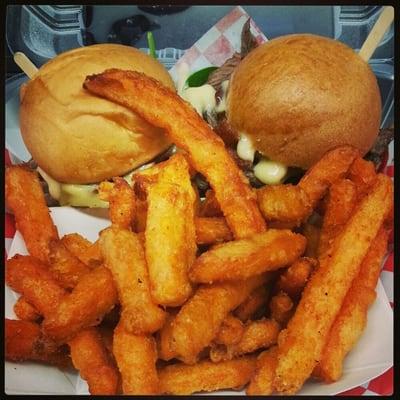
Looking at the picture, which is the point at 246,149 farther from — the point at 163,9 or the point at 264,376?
the point at 264,376

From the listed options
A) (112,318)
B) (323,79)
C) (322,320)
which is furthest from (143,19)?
(322,320)

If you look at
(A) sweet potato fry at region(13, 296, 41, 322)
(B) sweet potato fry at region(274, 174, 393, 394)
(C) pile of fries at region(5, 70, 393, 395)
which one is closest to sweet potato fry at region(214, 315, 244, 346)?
(C) pile of fries at region(5, 70, 393, 395)

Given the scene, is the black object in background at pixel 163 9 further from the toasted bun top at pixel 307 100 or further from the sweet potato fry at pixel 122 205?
the sweet potato fry at pixel 122 205

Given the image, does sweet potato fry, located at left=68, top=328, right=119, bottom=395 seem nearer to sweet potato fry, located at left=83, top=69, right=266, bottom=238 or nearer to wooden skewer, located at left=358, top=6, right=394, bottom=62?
sweet potato fry, located at left=83, top=69, right=266, bottom=238

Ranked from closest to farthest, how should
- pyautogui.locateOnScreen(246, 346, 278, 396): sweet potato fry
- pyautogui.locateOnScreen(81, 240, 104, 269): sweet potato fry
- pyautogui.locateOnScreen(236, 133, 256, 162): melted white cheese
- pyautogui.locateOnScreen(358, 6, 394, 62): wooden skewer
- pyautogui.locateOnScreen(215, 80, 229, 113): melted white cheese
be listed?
1. pyautogui.locateOnScreen(246, 346, 278, 396): sweet potato fry
2. pyautogui.locateOnScreen(81, 240, 104, 269): sweet potato fry
3. pyautogui.locateOnScreen(358, 6, 394, 62): wooden skewer
4. pyautogui.locateOnScreen(236, 133, 256, 162): melted white cheese
5. pyautogui.locateOnScreen(215, 80, 229, 113): melted white cheese

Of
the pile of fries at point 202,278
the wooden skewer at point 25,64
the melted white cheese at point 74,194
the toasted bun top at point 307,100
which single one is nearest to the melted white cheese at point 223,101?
the toasted bun top at point 307,100

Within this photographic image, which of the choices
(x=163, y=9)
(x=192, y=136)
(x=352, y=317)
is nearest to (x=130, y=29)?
(x=163, y=9)
